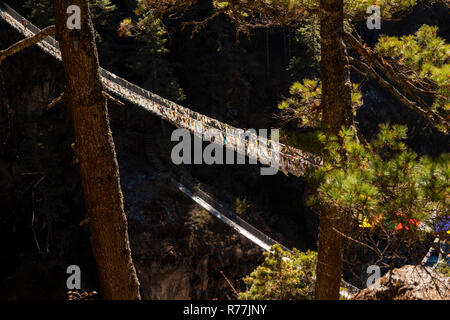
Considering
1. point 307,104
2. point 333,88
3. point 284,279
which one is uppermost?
point 333,88

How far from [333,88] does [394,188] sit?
1170 millimetres

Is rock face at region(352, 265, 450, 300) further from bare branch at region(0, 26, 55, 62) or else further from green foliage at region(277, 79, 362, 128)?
bare branch at region(0, 26, 55, 62)

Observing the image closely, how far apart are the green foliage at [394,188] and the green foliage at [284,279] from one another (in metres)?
2.65

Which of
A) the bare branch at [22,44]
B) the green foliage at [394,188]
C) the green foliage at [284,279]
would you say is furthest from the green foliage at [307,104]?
the bare branch at [22,44]

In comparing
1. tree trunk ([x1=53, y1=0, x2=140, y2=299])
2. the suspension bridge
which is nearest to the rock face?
the suspension bridge

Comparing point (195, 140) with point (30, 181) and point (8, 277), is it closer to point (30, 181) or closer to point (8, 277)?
point (30, 181)

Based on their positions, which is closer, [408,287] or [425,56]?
[408,287]

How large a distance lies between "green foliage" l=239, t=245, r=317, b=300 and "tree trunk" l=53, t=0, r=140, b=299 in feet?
7.68

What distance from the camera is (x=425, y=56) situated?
322 cm

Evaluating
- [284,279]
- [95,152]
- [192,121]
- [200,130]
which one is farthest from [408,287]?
[192,121]

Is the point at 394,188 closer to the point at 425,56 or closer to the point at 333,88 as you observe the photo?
the point at 333,88

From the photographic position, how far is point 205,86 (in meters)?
15.7
